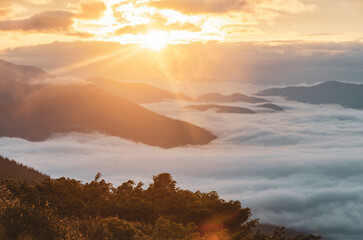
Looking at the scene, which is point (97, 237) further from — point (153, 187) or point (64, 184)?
point (153, 187)

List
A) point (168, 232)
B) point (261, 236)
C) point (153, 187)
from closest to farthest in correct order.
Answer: point (168, 232) → point (261, 236) → point (153, 187)

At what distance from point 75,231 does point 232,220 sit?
1201 cm

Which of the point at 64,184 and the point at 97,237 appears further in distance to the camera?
the point at 64,184

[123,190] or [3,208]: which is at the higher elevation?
[123,190]

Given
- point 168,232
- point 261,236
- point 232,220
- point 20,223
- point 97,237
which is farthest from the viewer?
point 232,220

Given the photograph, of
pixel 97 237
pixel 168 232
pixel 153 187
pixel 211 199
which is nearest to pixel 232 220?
pixel 211 199

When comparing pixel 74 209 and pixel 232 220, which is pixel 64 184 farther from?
pixel 232 220

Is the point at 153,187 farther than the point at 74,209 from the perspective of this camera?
Yes

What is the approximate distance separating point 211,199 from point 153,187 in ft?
14.2

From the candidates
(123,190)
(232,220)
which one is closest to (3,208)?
(123,190)

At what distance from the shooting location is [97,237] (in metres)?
15.8

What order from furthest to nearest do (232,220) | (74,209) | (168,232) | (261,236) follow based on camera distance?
(232,220) < (74,209) < (261,236) < (168,232)

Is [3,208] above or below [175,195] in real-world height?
below

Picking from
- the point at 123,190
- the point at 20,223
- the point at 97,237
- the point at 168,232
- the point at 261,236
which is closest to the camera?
the point at 20,223
